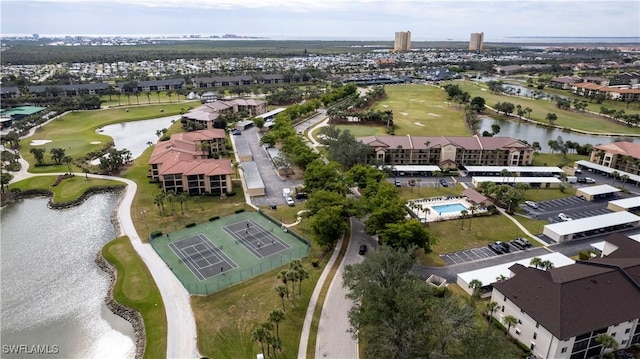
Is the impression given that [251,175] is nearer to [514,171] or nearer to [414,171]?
[414,171]

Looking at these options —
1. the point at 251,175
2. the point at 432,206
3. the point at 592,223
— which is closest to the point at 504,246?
the point at 432,206

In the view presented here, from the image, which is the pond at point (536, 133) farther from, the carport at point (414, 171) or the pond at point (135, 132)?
the pond at point (135, 132)

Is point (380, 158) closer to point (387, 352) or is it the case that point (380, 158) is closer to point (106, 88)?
point (387, 352)

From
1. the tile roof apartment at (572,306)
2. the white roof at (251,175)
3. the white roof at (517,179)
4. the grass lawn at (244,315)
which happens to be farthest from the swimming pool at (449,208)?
the white roof at (251,175)

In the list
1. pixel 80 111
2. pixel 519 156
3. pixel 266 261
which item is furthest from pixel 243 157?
pixel 80 111

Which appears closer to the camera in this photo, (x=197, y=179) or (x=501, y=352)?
(x=501, y=352)
